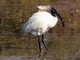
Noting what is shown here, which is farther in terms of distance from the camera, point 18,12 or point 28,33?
point 18,12

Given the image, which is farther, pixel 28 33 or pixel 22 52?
pixel 28 33

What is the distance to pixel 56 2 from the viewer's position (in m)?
12.7

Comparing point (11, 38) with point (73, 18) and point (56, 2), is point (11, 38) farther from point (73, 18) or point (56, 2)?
point (56, 2)

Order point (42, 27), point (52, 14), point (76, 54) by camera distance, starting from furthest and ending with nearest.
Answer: point (52, 14), point (42, 27), point (76, 54)

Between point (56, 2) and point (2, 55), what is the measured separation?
16.6 ft

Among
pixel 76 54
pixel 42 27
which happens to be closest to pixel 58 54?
pixel 76 54

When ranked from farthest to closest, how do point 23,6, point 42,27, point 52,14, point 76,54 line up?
1. point 23,6
2. point 52,14
3. point 42,27
4. point 76,54

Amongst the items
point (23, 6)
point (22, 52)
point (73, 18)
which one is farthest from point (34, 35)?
point (23, 6)

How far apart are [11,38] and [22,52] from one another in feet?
3.37

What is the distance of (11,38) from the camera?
9117mm

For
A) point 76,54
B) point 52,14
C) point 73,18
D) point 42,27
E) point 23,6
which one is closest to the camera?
point 76,54

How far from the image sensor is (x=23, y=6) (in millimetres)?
12086

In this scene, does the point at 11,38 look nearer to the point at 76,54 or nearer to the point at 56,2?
the point at 76,54

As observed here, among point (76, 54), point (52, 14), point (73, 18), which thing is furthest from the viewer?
point (73, 18)
